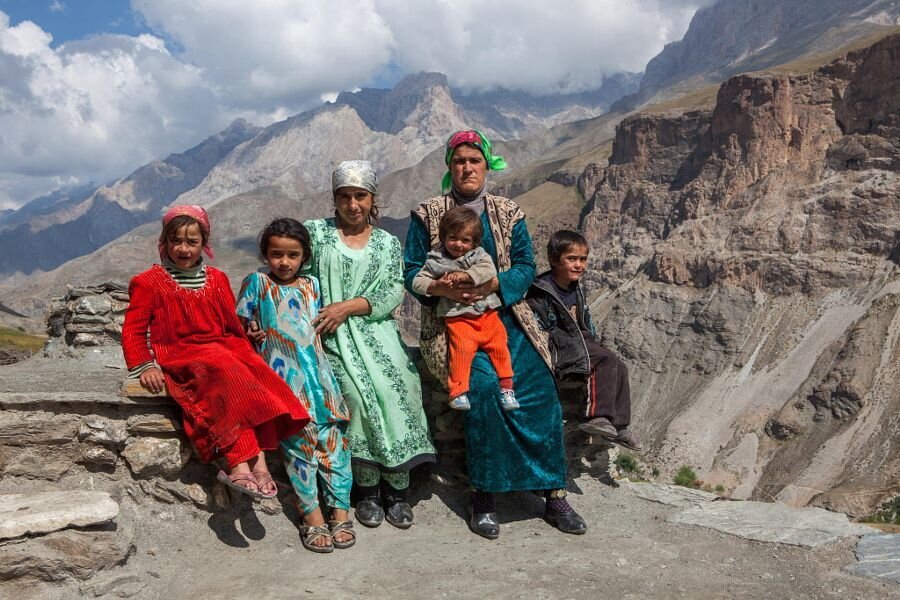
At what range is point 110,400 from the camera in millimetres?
4152

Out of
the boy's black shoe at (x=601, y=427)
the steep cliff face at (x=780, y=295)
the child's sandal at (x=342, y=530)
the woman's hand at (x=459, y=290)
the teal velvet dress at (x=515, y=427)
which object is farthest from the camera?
the steep cliff face at (x=780, y=295)

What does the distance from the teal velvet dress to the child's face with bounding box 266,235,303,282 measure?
0.88 m

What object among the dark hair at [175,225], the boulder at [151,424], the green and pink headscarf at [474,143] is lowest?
the boulder at [151,424]

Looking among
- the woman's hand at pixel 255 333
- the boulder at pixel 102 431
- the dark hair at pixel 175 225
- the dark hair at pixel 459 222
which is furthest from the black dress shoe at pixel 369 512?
the dark hair at pixel 175 225

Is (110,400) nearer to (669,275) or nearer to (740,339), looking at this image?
(740,339)

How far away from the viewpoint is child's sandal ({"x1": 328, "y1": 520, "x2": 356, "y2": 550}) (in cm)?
427

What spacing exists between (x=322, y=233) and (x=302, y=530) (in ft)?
7.00

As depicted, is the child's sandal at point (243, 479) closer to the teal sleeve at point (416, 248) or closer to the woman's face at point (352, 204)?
the teal sleeve at point (416, 248)

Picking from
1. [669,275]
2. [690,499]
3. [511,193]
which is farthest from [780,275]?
[511,193]

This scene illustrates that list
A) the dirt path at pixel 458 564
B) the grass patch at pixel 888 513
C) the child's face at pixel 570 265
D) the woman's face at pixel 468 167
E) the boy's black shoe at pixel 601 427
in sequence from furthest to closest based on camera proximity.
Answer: the grass patch at pixel 888 513, the child's face at pixel 570 265, the boy's black shoe at pixel 601 427, the woman's face at pixel 468 167, the dirt path at pixel 458 564

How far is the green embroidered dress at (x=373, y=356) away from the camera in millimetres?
4578

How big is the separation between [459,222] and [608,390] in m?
1.95

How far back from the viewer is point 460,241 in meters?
4.88

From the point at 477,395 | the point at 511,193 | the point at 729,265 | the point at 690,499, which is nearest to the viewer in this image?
the point at 477,395
